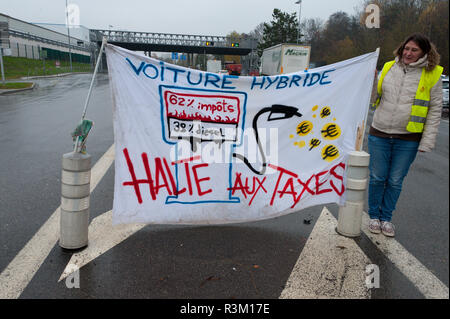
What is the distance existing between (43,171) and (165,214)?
3.20 meters

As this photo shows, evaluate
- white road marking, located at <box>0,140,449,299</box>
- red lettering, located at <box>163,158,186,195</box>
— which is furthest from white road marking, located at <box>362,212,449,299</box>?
red lettering, located at <box>163,158,186,195</box>

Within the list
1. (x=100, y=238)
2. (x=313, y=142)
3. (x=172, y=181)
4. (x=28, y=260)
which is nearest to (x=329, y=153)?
(x=313, y=142)

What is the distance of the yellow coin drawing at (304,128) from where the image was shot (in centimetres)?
364

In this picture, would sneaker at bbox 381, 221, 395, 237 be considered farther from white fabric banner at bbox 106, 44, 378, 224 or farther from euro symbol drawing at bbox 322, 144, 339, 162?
euro symbol drawing at bbox 322, 144, 339, 162

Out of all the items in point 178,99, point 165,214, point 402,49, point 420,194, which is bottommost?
point 420,194

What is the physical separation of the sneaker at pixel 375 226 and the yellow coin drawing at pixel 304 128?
124 cm

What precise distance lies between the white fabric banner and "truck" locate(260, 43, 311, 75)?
17.5 metres

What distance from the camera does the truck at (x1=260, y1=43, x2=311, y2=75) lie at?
20.7m

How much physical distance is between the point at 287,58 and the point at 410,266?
766 inches

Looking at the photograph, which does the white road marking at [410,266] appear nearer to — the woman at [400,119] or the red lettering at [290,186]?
the woman at [400,119]

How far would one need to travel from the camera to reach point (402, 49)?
3463 millimetres

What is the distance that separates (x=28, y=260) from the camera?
303 centimetres

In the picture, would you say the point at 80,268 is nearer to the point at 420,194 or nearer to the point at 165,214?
the point at 165,214
